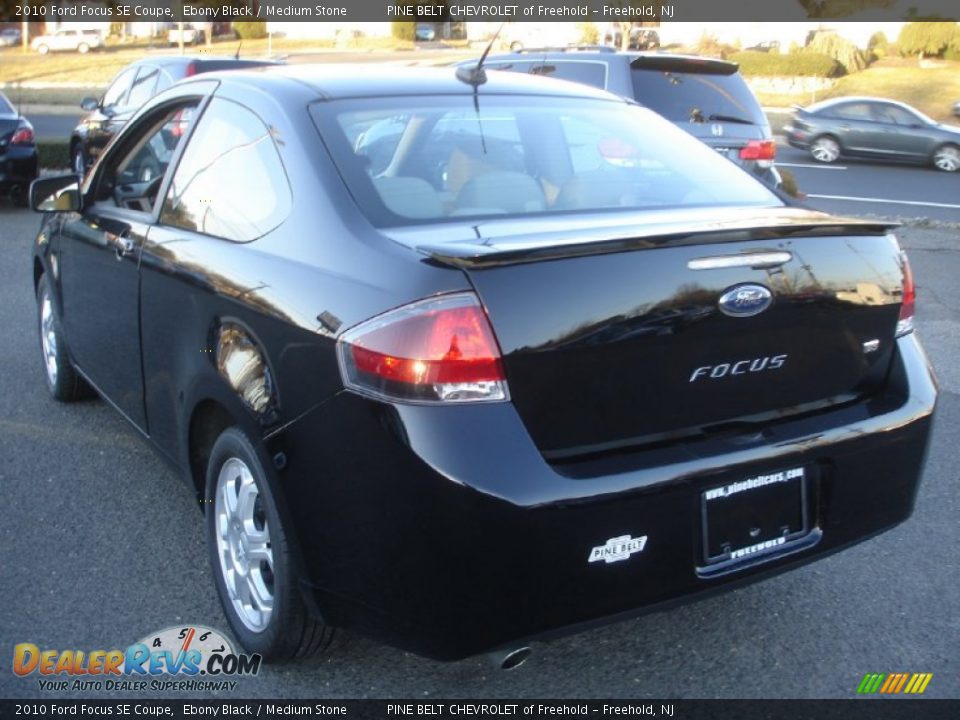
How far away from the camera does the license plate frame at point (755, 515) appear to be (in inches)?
107

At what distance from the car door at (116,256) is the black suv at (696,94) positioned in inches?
209

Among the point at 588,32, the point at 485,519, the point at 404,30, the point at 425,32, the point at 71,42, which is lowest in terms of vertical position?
the point at 71,42

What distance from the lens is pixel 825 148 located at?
73.7ft

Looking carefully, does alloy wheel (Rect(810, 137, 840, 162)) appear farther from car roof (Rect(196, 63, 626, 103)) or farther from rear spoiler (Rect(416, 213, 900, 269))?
rear spoiler (Rect(416, 213, 900, 269))

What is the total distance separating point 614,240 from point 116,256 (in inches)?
87.3

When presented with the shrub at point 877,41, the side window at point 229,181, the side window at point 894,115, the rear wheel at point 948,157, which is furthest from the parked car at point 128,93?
the shrub at point 877,41

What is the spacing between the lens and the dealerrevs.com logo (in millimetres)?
3098

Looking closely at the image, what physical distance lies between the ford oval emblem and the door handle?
2.21m

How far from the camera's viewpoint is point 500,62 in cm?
1078

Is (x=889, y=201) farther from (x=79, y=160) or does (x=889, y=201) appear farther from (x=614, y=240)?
(x=614, y=240)

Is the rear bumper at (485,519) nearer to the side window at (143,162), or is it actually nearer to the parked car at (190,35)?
the side window at (143,162)

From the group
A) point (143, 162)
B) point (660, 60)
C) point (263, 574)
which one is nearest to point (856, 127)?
point (660, 60)

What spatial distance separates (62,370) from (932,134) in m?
20.0
